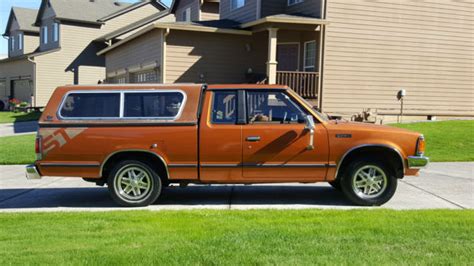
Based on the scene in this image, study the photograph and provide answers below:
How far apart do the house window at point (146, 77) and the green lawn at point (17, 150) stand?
5.77 meters

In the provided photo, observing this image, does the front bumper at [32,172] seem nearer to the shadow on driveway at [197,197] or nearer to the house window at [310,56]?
the shadow on driveway at [197,197]

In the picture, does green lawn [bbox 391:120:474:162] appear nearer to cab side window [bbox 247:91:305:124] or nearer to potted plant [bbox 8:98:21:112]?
cab side window [bbox 247:91:305:124]

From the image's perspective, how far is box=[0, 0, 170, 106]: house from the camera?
110ft

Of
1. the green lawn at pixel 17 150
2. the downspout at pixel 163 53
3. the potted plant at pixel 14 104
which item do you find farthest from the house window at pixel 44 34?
the downspout at pixel 163 53

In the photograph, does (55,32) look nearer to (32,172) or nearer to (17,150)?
(17,150)

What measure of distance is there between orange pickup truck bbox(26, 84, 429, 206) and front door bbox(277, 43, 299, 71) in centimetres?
1275

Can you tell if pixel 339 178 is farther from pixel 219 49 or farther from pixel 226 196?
pixel 219 49

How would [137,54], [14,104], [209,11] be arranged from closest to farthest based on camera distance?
[137,54], [209,11], [14,104]

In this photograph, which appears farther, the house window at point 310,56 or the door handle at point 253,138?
the house window at point 310,56

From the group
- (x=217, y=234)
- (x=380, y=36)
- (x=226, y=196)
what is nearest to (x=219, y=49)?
(x=380, y=36)

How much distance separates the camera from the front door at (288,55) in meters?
19.6

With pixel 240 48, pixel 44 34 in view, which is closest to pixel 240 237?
pixel 240 48

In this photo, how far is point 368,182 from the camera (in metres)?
7.16

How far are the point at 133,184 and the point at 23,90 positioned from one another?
34388mm
